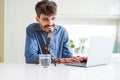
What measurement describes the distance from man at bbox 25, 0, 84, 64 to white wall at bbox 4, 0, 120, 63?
127 centimetres

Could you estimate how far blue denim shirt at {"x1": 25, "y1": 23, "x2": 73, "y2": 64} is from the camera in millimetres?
1764

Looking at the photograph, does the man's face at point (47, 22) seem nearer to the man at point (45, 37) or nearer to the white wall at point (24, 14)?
the man at point (45, 37)

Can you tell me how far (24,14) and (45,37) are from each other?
1.35 metres

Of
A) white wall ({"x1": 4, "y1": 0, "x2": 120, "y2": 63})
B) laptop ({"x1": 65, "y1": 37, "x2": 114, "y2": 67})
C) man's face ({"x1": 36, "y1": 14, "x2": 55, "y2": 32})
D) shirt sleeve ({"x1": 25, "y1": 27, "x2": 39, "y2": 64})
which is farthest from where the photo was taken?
white wall ({"x1": 4, "y1": 0, "x2": 120, "y2": 63})

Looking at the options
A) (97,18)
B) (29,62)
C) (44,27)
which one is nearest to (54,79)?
(29,62)

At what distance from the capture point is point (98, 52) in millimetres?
1586

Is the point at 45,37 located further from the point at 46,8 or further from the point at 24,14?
the point at 24,14

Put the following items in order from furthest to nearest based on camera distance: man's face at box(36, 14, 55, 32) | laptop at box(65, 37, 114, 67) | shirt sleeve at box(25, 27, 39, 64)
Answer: man's face at box(36, 14, 55, 32) < shirt sleeve at box(25, 27, 39, 64) < laptop at box(65, 37, 114, 67)

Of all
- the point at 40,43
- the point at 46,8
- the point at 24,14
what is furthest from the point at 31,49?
the point at 24,14

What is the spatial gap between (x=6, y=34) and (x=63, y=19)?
Answer: 2.91ft

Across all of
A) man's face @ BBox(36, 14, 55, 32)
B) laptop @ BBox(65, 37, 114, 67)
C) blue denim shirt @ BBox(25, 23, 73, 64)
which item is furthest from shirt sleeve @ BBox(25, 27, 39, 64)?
laptop @ BBox(65, 37, 114, 67)

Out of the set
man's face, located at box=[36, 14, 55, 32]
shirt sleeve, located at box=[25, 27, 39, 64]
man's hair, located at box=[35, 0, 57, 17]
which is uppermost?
man's hair, located at box=[35, 0, 57, 17]

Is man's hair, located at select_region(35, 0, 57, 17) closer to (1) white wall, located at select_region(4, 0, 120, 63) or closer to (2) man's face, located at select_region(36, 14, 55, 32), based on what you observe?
(2) man's face, located at select_region(36, 14, 55, 32)

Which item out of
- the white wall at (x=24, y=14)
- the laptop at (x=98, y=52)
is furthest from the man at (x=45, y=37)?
the white wall at (x=24, y=14)
